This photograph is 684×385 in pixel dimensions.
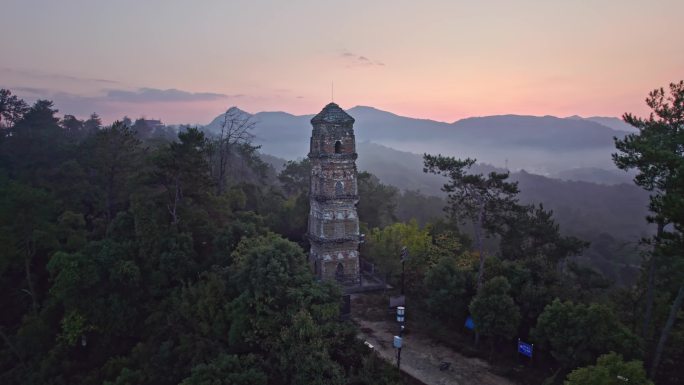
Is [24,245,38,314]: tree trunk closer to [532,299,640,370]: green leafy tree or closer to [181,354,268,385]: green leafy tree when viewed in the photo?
[181,354,268,385]: green leafy tree

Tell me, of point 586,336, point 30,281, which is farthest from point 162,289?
point 586,336

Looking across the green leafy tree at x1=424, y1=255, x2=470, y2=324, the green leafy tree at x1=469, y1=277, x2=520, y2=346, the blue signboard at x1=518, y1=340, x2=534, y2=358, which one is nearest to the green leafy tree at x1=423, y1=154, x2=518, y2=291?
the green leafy tree at x1=424, y1=255, x2=470, y2=324

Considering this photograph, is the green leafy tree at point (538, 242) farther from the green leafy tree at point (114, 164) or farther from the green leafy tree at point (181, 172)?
the green leafy tree at point (114, 164)

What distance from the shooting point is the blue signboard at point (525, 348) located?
1927cm

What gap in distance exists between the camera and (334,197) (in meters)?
28.4

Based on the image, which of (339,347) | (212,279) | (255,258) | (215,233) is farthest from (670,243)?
(215,233)

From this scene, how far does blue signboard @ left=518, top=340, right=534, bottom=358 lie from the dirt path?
1.52 metres

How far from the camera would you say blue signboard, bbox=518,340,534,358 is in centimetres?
1927

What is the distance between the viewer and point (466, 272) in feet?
80.3

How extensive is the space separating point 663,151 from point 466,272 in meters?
11.6

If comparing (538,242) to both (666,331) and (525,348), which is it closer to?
(525,348)

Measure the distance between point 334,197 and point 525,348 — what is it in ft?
45.6

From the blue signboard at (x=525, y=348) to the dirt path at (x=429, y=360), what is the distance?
4.98 feet

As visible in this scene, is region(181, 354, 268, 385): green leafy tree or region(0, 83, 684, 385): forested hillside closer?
region(181, 354, 268, 385): green leafy tree
